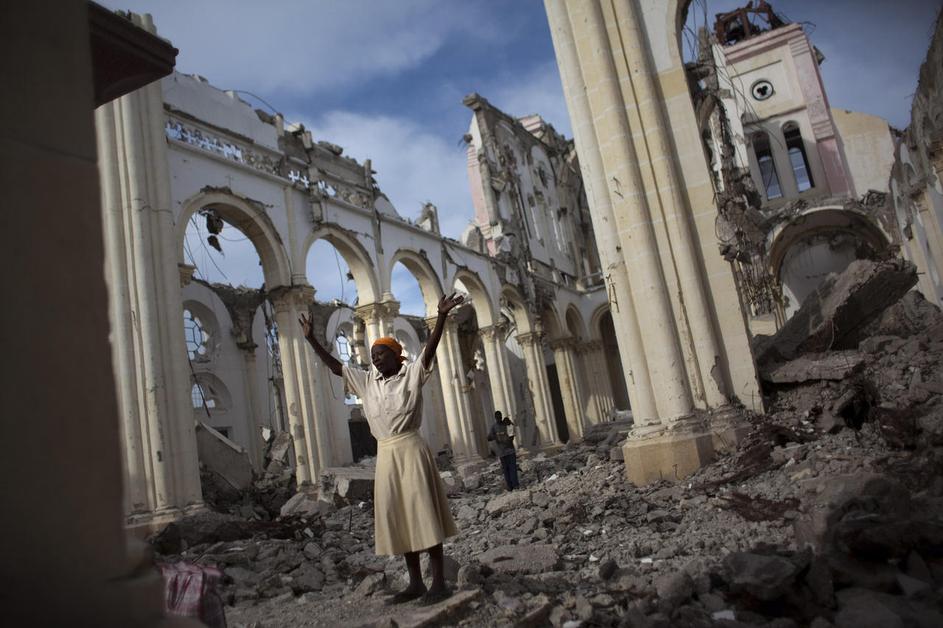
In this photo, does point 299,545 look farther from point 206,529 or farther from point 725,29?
point 725,29

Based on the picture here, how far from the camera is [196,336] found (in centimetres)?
1777

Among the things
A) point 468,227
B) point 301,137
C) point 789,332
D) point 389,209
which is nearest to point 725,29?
point 468,227

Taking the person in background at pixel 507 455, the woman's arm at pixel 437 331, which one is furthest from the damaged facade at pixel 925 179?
the woman's arm at pixel 437 331

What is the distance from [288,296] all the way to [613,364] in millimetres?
17395

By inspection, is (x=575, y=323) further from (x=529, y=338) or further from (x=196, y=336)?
(x=196, y=336)

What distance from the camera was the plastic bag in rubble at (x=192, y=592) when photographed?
2986mm

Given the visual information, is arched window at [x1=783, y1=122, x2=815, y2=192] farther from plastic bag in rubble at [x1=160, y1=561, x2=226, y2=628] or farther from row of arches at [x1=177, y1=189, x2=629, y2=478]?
plastic bag in rubble at [x1=160, y1=561, x2=226, y2=628]

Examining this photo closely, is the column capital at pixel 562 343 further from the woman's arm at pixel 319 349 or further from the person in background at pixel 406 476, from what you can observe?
the person in background at pixel 406 476

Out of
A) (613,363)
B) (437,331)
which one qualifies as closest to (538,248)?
(613,363)

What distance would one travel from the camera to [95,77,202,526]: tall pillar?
919cm

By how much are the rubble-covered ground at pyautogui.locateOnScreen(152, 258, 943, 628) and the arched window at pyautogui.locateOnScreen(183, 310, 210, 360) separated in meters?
10.2

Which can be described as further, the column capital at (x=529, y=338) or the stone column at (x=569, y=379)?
the stone column at (x=569, y=379)

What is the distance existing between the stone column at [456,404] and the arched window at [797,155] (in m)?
Result: 13.7

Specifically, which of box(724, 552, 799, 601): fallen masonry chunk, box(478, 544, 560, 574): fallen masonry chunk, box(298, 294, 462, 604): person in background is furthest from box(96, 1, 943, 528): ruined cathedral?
box(298, 294, 462, 604): person in background
